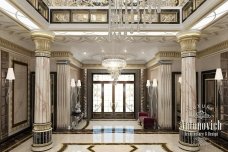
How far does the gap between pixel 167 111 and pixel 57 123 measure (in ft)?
15.8

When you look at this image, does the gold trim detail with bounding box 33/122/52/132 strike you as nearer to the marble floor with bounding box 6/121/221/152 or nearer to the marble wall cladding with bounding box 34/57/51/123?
the marble wall cladding with bounding box 34/57/51/123

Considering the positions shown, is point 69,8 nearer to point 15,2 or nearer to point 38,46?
point 38,46

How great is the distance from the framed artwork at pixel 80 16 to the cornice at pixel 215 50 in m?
4.45

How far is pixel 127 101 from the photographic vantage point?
1330cm

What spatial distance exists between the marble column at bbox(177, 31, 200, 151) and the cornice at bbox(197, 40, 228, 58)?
1297 millimetres

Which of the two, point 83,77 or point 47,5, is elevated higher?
point 47,5

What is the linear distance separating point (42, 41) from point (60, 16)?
3.04 feet

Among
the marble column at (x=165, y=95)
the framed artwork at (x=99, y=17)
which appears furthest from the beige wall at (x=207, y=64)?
the framed artwork at (x=99, y=17)

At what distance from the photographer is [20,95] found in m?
7.93

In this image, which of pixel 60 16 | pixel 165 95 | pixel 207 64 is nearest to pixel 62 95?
pixel 60 16

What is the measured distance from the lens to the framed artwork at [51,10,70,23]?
5863 millimetres

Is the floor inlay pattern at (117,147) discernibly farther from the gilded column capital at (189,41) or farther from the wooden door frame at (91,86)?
the wooden door frame at (91,86)

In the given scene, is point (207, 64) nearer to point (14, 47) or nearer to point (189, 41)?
point (189, 41)

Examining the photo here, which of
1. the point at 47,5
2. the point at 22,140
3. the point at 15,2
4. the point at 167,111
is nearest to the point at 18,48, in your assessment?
the point at 47,5
